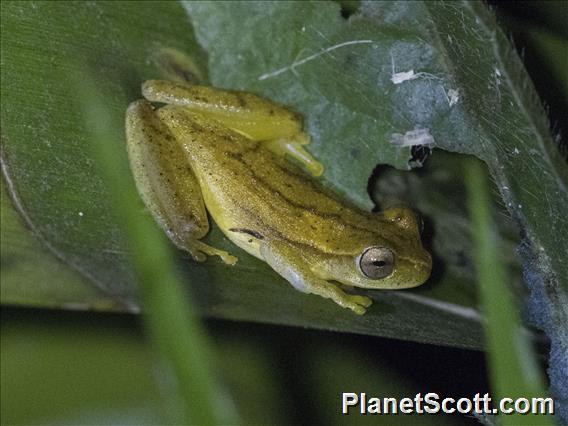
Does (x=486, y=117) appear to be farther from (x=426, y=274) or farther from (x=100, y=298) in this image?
(x=100, y=298)

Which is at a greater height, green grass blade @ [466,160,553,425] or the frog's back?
green grass blade @ [466,160,553,425]

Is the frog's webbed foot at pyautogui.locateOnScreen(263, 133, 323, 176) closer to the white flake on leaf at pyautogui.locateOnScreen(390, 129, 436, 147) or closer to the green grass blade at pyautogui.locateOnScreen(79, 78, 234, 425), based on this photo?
the white flake on leaf at pyautogui.locateOnScreen(390, 129, 436, 147)

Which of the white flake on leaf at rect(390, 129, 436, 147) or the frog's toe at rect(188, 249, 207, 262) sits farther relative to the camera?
the white flake on leaf at rect(390, 129, 436, 147)

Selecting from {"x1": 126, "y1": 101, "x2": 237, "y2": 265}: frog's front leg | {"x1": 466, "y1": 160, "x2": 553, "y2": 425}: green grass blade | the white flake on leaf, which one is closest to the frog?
{"x1": 126, "y1": 101, "x2": 237, "y2": 265}: frog's front leg

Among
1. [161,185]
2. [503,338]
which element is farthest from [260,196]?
[503,338]

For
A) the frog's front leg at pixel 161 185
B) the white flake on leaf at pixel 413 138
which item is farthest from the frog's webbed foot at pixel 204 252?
the white flake on leaf at pixel 413 138

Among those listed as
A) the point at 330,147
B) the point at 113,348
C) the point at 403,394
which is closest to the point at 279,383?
the point at 403,394
